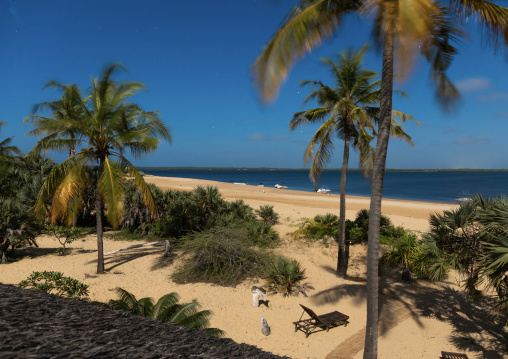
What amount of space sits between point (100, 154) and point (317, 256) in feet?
32.0

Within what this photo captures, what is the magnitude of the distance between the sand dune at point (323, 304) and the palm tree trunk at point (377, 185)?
1.39 m

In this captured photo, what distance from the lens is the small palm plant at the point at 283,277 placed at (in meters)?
9.57

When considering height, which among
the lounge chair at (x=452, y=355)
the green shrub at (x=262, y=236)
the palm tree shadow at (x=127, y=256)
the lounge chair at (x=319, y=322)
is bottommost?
the palm tree shadow at (x=127, y=256)

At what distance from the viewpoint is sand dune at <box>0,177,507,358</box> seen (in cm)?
681

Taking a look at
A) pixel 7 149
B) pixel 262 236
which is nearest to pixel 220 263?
pixel 262 236

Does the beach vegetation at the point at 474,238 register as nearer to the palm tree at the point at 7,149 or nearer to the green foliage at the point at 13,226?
the green foliage at the point at 13,226

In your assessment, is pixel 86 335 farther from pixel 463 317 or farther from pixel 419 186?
pixel 419 186

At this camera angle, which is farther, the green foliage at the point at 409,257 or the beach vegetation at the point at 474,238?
the green foliage at the point at 409,257

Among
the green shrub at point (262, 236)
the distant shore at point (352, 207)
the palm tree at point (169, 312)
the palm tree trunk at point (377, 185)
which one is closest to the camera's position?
the palm tree trunk at point (377, 185)

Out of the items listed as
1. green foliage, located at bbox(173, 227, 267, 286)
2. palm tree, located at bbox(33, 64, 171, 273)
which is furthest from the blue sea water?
palm tree, located at bbox(33, 64, 171, 273)

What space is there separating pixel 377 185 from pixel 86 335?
502cm

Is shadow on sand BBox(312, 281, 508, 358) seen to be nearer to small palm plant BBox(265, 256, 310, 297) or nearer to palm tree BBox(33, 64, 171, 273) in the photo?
small palm plant BBox(265, 256, 310, 297)

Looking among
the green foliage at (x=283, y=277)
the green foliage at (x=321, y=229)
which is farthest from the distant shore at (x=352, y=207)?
the green foliage at (x=283, y=277)

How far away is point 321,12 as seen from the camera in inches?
198
